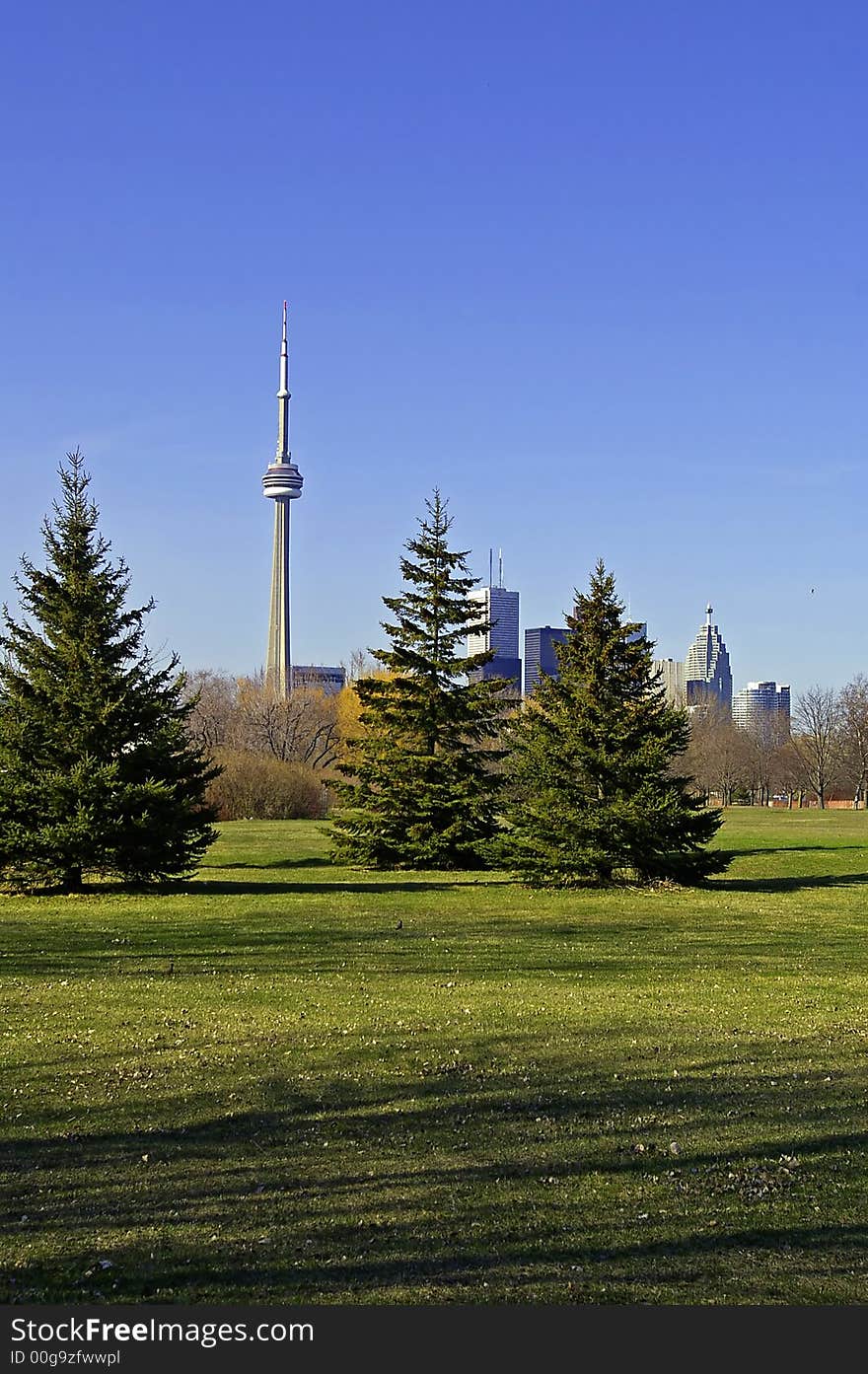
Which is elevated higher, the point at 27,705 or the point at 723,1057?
the point at 27,705

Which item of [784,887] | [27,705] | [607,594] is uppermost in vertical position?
[607,594]

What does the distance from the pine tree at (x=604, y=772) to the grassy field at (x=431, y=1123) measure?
33.8 ft

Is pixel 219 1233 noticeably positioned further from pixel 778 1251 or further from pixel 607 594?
pixel 607 594

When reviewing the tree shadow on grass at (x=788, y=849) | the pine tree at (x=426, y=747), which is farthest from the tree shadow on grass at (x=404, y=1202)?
the tree shadow on grass at (x=788, y=849)

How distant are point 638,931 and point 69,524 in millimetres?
15804

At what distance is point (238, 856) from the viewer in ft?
137

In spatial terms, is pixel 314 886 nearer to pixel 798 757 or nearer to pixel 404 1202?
pixel 404 1202

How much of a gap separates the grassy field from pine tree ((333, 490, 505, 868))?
52.1 feet

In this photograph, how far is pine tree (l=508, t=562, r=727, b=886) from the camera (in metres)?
29.4

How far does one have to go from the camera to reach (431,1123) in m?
8.62

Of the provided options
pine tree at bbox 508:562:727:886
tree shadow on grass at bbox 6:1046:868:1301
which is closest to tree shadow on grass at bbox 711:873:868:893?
pine tree at bbox 508:562:727:886

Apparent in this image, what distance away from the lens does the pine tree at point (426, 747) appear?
3481 cm

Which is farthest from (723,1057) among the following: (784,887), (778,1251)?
(784,887)

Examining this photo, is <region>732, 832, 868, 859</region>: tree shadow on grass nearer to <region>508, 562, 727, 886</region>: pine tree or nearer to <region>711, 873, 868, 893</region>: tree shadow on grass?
<region>711, 873, 868, 893</region>: tree shadow on grass
